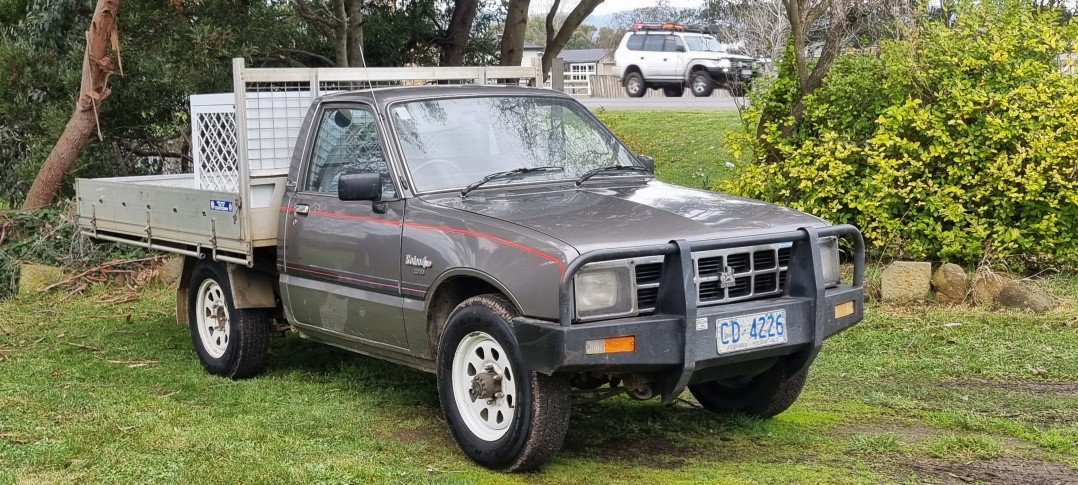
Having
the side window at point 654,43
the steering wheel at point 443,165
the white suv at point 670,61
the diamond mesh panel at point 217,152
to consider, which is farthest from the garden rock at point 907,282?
the side window at point 654,43

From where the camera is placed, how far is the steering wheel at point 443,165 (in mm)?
6457

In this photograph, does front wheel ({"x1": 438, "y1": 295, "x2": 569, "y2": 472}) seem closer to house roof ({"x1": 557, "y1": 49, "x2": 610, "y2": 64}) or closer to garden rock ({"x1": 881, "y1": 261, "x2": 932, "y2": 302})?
garden rock ({"x1": 881, "y1": 261, "x2": 932, "y2": 302})

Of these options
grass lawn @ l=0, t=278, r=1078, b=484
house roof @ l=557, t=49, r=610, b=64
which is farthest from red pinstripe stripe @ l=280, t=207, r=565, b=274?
house roof @ l=557, t=49, r=610, b=64

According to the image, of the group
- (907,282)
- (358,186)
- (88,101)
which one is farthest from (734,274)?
(88,101)

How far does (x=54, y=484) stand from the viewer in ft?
17.8

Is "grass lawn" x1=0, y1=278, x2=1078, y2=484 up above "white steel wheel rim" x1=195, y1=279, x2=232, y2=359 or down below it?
below

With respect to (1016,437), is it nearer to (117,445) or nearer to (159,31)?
(117,445)

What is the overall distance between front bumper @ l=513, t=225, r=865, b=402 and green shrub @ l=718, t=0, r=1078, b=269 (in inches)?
173

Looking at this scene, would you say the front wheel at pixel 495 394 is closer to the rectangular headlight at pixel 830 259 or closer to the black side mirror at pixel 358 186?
the black side mirror at pixel 358 186

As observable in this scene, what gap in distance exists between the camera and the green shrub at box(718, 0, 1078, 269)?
375 inches

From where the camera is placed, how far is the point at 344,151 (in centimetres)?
692

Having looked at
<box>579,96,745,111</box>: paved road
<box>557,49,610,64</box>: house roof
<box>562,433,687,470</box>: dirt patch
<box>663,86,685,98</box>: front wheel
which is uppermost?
<box>557,49,610,64</box>: house roof

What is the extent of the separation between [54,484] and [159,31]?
7.97 m

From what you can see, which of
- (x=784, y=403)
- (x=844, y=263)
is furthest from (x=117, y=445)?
(x=844, y=263)
